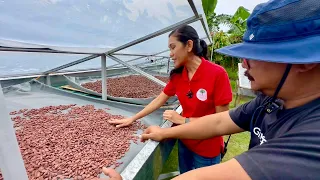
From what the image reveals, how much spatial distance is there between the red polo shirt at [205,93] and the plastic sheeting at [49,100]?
517 millimetres

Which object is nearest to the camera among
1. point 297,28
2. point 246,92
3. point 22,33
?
point 297,28

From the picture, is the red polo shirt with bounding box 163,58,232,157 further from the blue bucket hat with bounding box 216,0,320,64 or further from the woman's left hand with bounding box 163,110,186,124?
the blue bucket hat with bounding box 216,0,320,64

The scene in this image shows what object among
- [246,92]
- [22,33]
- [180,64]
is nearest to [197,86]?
[180,64]

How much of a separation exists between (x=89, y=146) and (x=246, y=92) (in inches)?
218

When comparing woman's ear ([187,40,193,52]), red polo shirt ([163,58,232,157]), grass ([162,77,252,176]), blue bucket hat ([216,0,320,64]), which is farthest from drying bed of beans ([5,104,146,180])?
grass ([162,77,252,176])

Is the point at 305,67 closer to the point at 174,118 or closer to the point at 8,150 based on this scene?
the point at 8,150

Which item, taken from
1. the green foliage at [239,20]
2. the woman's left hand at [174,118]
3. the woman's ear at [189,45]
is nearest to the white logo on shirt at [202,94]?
the woman's left hand at [174,118]

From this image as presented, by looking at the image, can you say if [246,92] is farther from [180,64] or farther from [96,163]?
[96,163]

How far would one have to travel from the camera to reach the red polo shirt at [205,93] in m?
1.57

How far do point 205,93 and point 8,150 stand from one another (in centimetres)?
127

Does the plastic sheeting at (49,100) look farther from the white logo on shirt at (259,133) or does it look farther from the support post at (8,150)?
the support post at (8,150)

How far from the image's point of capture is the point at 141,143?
1.60m

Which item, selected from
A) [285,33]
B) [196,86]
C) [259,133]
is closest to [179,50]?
[196,86]

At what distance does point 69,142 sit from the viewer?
1.48 m
